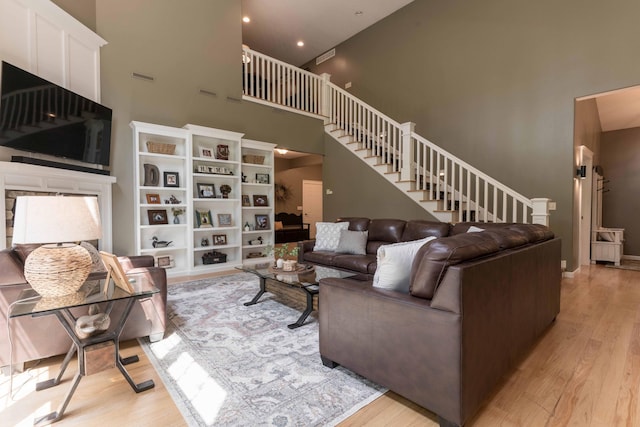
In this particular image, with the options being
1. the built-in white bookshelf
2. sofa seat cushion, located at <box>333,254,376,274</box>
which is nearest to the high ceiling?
the built-in white bookshelf

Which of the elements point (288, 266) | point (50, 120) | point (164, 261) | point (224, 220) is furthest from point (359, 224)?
point (50, 120)

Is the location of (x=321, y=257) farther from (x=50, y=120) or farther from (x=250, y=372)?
(x=50, y=120)

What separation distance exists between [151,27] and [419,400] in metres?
5.86

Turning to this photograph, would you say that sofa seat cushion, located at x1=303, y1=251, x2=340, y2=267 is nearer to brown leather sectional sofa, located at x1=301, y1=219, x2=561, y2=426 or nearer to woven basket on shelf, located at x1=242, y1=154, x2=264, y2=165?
brown leather sectional sofa, located at x1=301, y1=219, x2=561, y2=426

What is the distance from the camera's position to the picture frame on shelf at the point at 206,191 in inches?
200

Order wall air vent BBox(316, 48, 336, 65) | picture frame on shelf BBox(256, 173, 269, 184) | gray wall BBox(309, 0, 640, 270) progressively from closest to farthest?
gray wall BBox(309, 0, 640, 270) → picture frame on shelf BBox(256, 173, 269, 184) → wall air vent BBox(316, 48, 336, 65)

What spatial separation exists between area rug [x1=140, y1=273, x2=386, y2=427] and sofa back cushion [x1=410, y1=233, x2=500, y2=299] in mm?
732

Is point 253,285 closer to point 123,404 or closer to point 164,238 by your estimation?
point 164,238

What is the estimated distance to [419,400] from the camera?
1.51 meters

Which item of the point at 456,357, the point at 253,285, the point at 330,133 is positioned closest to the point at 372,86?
the point at 330,133

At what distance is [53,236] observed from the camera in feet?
5.14

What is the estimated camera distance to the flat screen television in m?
2.80

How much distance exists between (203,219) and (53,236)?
360 centimetres

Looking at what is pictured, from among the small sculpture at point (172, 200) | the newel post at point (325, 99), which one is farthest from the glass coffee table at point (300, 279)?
the newel post at point (325, 99)
